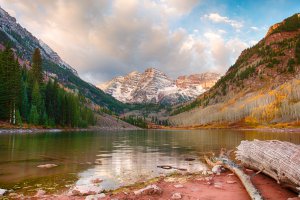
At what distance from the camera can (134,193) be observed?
50.5 feet

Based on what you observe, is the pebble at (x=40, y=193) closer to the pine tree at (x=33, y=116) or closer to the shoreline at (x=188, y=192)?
the shoreline at (x=188, y=192)

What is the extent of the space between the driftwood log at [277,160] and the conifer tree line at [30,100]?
8878cm

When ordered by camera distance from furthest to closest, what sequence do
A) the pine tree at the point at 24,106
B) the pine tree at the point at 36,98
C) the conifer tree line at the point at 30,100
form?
the pine tree at the point at 36,98 < the pine tree at the point at 24,106 < the conifer tree line at the point at 30,100

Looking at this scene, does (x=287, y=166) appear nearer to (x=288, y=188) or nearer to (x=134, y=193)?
(x=288, y=188)

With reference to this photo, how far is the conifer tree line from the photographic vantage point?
92.4 metres

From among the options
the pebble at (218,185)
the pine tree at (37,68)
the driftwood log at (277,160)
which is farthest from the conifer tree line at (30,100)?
the pebble at (218,185)

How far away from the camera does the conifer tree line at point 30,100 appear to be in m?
92.4

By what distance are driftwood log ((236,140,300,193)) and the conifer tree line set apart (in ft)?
291

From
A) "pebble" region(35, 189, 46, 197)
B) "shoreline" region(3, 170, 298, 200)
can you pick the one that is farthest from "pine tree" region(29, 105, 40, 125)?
"pebble" region(35, 189, 46, 197)

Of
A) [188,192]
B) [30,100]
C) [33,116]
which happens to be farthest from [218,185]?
[30,100]

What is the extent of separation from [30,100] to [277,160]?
4758 inches

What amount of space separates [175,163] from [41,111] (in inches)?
4125

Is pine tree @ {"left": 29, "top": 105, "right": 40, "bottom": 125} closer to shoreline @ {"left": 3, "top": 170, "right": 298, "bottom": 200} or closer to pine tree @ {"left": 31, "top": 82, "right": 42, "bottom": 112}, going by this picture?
pine tree @ {"left": 31, "top": 82, "right": 42, "bottom": 112}

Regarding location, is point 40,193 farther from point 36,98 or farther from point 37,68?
point 37,68
